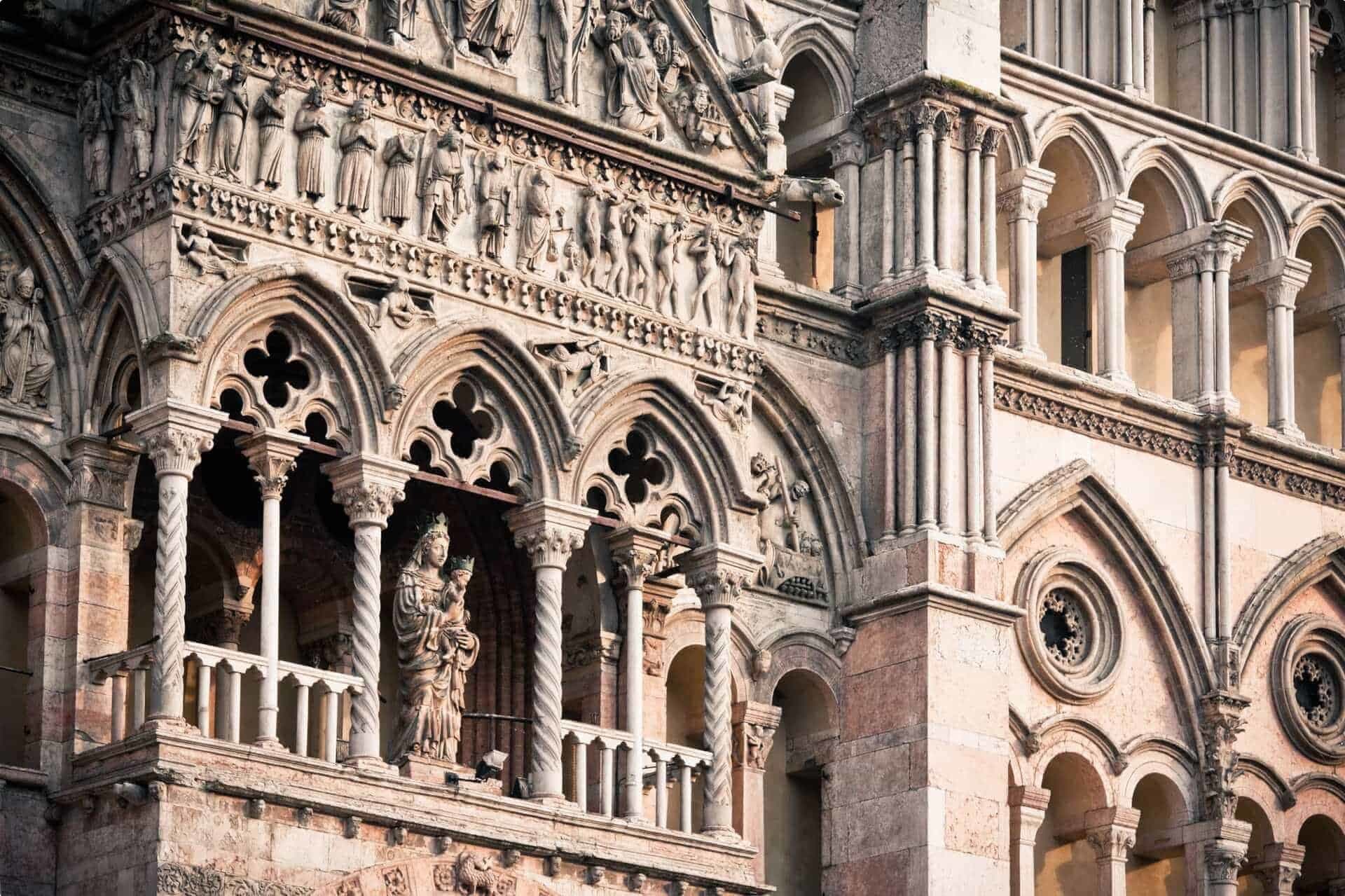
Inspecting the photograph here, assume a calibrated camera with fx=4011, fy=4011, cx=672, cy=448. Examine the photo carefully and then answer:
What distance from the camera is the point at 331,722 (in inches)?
1178

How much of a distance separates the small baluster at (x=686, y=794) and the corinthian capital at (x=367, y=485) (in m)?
3.45

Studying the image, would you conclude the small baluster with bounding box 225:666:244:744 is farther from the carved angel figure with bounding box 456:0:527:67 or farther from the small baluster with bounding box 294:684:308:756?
the carved angel figure with bounding box 456:0:527:67

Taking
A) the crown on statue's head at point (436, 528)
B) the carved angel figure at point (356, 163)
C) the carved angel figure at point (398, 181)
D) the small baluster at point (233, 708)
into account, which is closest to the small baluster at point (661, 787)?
the crown on statue's head at point (436, 528)

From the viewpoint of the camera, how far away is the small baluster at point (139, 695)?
29391 millimetres

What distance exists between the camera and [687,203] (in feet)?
108

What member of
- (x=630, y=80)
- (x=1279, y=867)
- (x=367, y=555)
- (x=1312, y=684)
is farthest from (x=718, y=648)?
(x=1312, y=684)

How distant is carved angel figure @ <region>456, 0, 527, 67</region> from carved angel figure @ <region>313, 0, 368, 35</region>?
1.06m

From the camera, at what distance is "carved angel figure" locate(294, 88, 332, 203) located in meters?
30.4

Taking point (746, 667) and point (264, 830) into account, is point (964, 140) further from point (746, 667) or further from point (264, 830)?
point (264, 830)

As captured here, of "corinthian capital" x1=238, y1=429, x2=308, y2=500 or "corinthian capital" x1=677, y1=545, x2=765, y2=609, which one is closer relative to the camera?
"corinthian capital" x1=238, y1=429, x2=308, y2=500

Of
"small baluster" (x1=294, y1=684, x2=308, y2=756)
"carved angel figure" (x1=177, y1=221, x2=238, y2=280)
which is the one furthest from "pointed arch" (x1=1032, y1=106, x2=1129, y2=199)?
"small baluster" (x1=294, y1=684, x2=308, y2=756)

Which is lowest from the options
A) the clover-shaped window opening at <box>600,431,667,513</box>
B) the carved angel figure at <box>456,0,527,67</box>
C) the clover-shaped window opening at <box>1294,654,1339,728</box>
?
Result: the clover-shaped window opening at <box>1294,654,1339,728</box>

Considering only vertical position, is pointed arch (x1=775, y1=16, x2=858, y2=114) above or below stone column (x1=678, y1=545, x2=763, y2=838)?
above

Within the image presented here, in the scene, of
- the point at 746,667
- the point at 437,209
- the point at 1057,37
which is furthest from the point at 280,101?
the point at 1057,37
